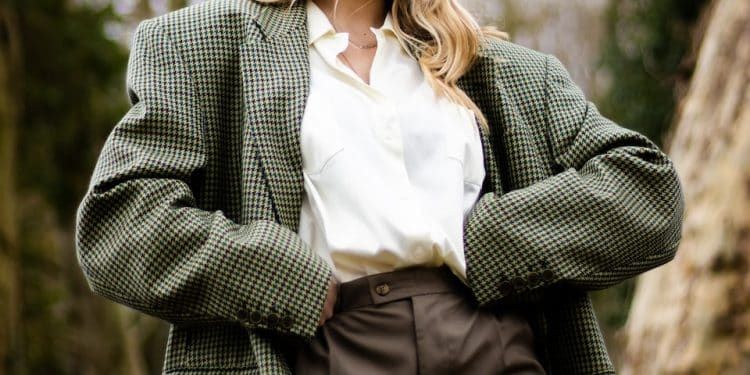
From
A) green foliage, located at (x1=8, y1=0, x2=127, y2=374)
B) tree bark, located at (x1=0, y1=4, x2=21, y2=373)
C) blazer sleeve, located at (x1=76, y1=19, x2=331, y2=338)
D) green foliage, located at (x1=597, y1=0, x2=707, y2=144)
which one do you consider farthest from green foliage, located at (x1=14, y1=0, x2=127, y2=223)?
blazer sleeve, located at (x1=76, y1=19, x2=331, y2=338)

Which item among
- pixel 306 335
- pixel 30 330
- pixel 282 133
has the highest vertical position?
pixel 282 133

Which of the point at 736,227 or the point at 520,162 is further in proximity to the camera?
the point at 736,227

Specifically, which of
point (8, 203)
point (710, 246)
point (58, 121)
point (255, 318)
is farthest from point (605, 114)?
point (255, 318)

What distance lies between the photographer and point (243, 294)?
7.25 ft

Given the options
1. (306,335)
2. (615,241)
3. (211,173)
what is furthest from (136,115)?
(615,241)

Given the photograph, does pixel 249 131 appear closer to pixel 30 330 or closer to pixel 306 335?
pixel 306 335

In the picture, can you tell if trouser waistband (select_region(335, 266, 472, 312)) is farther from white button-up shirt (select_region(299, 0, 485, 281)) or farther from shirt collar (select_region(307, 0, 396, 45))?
shirt collar (select_region(307, 0, 396, 45))

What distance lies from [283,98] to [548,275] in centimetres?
72

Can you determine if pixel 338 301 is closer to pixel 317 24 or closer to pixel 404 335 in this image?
pixel 404 335

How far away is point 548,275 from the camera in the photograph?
238 centimetres

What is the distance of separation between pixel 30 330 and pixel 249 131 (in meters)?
10.8

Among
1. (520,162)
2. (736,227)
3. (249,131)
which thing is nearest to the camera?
(249,131)

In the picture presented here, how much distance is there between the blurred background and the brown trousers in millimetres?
1301

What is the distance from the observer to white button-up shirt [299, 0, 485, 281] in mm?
Answer: 2248
